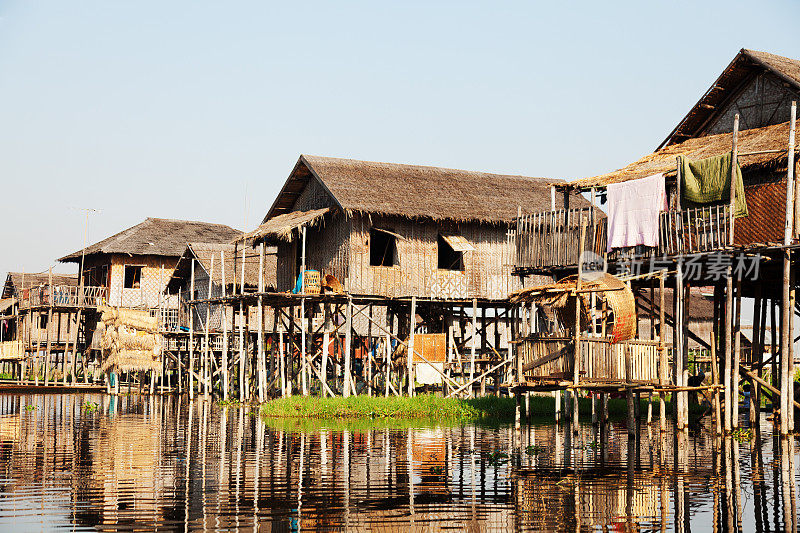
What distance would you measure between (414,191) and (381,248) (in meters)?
1.84

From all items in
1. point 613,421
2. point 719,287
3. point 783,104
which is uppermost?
point 783,104

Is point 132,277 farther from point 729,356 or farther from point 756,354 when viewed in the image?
point 729,356

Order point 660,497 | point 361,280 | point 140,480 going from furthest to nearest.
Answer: point 361,280 < point 140,480 < point 660,497

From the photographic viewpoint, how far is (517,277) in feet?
94.1

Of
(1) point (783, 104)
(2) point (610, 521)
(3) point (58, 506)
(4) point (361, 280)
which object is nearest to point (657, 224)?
(1) point (783, 104)

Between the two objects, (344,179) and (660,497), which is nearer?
(660,497)

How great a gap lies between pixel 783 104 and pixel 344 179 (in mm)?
11337

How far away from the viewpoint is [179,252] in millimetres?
42781

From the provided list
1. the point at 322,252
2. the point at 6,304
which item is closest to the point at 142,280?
the point at 6,304

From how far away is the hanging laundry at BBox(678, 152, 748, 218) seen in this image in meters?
18.4

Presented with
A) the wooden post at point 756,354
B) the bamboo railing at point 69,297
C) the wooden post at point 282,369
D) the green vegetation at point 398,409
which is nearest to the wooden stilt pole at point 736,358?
the wooden post at point 756,354

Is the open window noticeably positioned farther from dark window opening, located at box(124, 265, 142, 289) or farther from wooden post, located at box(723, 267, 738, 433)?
dark window opening, located at box(124, 265, 142, 289)

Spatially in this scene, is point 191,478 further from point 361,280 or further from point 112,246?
point 112,246

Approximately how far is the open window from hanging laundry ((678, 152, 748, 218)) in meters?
8.65
